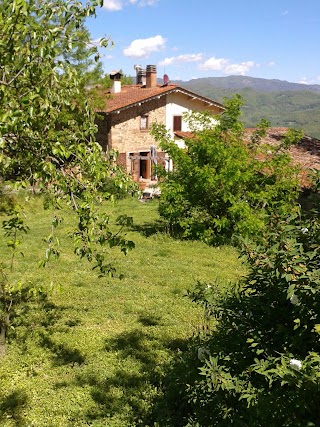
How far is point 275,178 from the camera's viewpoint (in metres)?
14.2

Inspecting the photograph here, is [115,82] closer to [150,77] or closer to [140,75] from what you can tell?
[150,77]

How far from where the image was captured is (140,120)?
2970cm

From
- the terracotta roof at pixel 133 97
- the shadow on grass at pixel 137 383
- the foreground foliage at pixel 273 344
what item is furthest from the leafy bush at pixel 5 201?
the foreground foliage at pixel 273 344

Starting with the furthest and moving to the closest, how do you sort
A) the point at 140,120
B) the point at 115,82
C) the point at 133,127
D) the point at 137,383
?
the point at 115,82 → the point at 140,120 → the point at 133,127 → the point at 137,383

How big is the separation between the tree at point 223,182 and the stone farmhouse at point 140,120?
41.3ft

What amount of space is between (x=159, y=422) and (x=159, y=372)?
1.27m

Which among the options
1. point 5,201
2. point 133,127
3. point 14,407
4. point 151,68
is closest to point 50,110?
point 14,407

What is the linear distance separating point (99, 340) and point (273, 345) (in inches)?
179

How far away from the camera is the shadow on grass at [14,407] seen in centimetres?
541

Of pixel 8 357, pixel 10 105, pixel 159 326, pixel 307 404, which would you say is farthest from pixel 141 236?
pixel 307 404

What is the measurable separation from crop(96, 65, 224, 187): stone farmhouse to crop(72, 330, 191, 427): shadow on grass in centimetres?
2051

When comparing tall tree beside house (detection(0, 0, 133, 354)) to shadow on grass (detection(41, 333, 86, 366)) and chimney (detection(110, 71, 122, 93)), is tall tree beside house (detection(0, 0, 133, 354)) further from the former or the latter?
chimney (detection(110, 71, 122, 93))

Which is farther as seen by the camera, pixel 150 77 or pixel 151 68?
pixel 151 68

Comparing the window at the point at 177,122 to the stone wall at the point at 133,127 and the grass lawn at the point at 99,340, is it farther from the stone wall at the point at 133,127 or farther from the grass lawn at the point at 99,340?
the grass lawn at the point at 99,340
